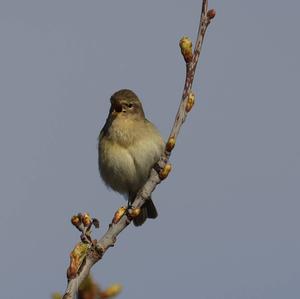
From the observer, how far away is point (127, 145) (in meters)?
9.43

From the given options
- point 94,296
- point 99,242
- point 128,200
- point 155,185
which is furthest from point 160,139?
point 94,296

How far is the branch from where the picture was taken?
3.17 metres

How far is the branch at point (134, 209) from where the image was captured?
3.17 metres

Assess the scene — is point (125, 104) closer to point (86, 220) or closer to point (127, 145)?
point (127, 145)

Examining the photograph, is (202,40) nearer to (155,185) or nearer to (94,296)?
(155,185)

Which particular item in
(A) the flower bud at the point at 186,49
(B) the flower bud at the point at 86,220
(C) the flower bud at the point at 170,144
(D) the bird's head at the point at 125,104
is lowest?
(B) the flower bud at the point at 86,220

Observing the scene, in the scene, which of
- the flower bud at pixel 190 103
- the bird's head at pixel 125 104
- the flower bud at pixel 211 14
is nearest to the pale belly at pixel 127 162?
the bird's head at pixel 125 104

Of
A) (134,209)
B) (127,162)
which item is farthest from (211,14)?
(127,162)

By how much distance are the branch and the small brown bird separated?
507cm

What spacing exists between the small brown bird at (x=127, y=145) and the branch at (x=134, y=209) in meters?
5.07

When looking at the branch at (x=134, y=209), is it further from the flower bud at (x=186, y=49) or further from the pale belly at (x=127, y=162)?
the pale belly at (x=127, y=162)

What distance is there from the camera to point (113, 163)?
372 inches

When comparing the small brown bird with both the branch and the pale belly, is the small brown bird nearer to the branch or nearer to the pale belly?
the pale belly

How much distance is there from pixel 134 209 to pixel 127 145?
5.54 meters
